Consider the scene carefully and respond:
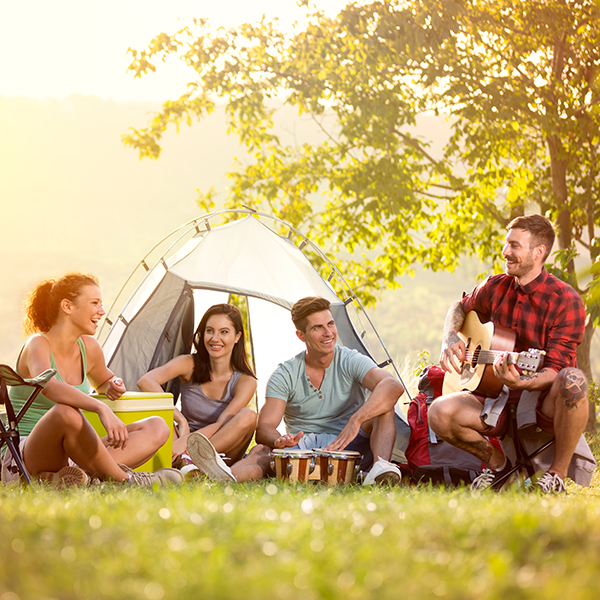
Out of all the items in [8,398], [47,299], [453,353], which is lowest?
[8,398]

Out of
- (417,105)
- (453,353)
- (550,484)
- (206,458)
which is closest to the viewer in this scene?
(550,484)

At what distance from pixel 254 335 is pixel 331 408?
5.38 ft

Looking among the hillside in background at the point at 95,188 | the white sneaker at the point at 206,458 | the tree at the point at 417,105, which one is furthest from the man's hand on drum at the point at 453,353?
the hillside in background at the point at 95,188

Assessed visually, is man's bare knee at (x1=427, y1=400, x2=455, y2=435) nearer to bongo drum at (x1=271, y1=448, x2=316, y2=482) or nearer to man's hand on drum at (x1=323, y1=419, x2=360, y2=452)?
man's hand on drum at (x1=323, y1=419, x2=360, y2=452)

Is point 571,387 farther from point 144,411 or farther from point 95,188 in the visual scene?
point 95,188

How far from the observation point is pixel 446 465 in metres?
3.96

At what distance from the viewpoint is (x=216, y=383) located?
4.57 metres

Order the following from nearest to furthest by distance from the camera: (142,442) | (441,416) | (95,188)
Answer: (142,442) < (441,416) < (95,188)

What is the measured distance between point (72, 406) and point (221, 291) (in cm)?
217

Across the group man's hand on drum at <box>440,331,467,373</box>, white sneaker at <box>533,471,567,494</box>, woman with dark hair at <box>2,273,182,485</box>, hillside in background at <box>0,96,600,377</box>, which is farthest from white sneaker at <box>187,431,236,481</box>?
hillside in background at <box>0,96,600,377</box>

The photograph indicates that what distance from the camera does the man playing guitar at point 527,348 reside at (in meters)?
3.38

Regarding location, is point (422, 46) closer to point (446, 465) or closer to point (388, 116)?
point (388, 116)

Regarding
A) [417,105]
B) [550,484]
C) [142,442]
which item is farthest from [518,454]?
[417,105]

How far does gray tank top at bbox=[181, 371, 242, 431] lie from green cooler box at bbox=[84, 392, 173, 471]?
71cm
